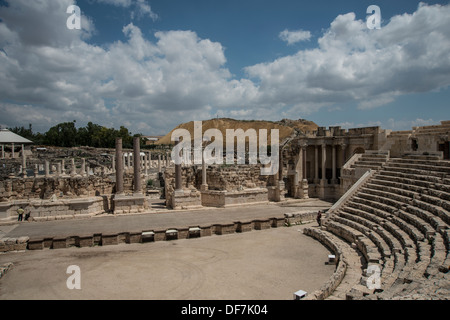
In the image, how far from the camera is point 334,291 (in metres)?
8.02

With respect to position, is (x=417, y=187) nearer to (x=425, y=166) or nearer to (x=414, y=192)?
(x=414, y=192)

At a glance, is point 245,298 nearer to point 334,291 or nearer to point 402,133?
point 334,291

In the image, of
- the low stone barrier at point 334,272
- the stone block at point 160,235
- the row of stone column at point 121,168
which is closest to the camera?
the low stone barrier at point 334,272

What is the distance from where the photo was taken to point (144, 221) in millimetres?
16781

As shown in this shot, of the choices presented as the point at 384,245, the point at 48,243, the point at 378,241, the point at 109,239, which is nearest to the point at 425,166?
the point at 378,241

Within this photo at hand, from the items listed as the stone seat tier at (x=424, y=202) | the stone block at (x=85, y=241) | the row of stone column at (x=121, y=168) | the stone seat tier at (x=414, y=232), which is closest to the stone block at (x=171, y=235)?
the stone block at (x=85, y=241)

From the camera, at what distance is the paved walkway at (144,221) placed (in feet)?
48.5

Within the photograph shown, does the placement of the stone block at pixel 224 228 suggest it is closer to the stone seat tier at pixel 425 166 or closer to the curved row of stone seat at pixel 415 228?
the curved row of stone seat at pixel 415 228

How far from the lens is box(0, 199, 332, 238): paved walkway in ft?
48.5
